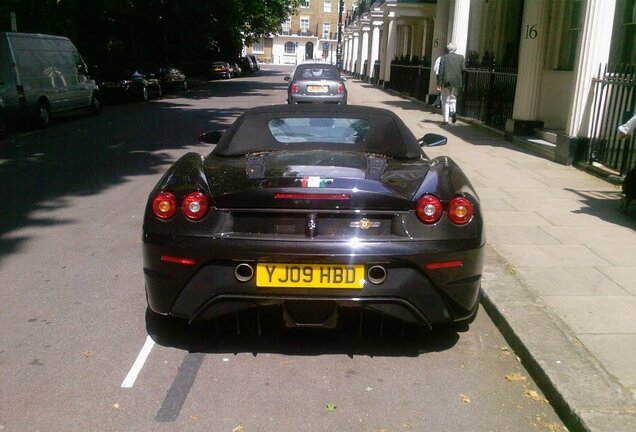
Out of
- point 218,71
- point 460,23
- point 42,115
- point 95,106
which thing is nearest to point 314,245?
point 42,115

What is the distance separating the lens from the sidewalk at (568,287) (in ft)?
10.7

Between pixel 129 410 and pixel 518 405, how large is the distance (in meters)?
1.97

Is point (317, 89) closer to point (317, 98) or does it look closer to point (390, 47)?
point (317, 98)

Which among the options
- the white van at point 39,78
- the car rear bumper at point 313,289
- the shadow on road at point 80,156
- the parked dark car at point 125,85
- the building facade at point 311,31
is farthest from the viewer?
the building facade at point 311,31

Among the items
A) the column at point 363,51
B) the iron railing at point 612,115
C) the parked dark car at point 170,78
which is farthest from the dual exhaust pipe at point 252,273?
the column at point 363,51

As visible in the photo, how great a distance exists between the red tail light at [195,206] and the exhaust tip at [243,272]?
361 mm

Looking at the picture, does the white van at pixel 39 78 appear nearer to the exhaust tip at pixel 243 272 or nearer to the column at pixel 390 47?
the exhaust tip at pixel 243 272

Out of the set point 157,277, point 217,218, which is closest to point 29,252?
point 157,277

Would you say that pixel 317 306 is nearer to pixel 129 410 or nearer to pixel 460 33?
pixel 129 410

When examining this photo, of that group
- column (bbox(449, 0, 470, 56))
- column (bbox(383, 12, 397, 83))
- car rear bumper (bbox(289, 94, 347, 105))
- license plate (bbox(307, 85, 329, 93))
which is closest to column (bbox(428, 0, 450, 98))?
column (bbox(449, 0, 470, 56))

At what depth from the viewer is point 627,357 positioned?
3.66 metres

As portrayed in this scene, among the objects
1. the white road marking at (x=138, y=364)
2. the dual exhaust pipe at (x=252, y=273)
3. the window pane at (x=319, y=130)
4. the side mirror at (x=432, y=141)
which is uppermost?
the window pane at (x=319, y=130)

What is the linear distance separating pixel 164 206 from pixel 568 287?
3.02 metres

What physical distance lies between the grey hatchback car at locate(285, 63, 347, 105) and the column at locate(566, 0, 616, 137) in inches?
368
